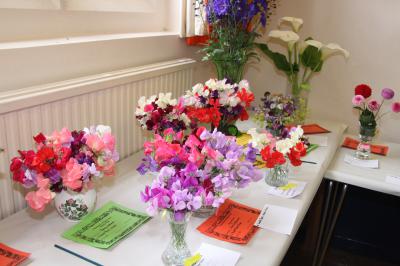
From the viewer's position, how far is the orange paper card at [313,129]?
222cm

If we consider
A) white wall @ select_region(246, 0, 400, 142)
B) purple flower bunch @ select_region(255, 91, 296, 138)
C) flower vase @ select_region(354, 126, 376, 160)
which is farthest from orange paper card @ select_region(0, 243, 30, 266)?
white wall @ select_region(246, 0, 400, 142)

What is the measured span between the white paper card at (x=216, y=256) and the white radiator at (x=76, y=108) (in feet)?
2.15

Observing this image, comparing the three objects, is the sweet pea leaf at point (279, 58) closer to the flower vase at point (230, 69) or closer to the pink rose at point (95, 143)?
the flower vase at point (230, 69)

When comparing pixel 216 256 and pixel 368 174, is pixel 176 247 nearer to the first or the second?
pixel 216 256

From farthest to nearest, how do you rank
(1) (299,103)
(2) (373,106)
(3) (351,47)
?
(3) (351,47) < (1) (299,103) < (2) (373,106)

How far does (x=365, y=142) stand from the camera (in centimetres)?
194

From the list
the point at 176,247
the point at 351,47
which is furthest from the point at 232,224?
the point at 351,47

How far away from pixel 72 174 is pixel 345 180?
125cm

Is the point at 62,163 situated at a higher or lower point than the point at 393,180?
higher

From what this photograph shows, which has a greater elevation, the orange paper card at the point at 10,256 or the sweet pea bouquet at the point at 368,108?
the sweet pea bouquet at the point at 368,108

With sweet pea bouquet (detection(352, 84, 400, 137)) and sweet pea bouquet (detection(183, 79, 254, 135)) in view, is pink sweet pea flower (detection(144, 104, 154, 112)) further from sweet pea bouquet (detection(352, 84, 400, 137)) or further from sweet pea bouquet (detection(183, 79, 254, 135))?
sweet pea bouquet (detection(352, 84, 400, 137))

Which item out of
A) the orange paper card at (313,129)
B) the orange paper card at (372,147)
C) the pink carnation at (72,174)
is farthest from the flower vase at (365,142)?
the pink carnation at (72,174)

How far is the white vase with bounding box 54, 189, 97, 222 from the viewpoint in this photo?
1.15 metres

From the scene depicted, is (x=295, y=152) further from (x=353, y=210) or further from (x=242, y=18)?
(x=353, y=210)
